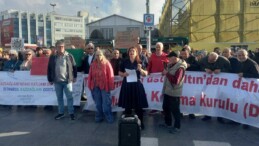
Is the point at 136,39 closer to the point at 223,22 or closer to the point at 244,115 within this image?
the point at 244,115

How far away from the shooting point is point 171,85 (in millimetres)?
6184

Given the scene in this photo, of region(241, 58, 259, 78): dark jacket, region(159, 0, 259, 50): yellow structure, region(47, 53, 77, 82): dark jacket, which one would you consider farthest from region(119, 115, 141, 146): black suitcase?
region(159, 0, 259, 50): yellow structure

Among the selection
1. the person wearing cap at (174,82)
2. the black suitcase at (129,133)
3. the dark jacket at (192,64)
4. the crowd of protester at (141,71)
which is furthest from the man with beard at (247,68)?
the black suitcase at (129,133)

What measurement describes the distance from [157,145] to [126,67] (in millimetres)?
1873

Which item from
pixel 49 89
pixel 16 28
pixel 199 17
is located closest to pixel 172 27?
pixel 199 17

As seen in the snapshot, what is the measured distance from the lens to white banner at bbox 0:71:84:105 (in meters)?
8.50

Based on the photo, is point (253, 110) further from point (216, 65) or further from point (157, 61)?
point (157, 61)

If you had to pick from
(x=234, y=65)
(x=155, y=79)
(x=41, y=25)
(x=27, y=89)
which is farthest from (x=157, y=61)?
(x=41, y=25)

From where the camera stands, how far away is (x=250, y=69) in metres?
6.71

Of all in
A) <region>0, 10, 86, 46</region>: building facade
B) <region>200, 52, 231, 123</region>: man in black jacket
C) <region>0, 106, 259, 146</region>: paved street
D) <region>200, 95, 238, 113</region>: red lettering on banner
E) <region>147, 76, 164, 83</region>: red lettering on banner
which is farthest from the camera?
<region>0, 10, 86, 46</region>: building facade

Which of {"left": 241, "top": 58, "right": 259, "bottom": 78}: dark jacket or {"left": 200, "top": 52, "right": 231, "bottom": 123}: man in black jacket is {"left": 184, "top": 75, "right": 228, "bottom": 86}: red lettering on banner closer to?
{"left": 200, "top": 52, "right": 231, "bottom": 123}: man in black jacket

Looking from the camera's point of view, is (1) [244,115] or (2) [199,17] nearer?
(1) [244,115]

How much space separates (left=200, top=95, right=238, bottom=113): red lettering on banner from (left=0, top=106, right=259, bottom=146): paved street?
41cm

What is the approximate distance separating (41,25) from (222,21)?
95178 mm
